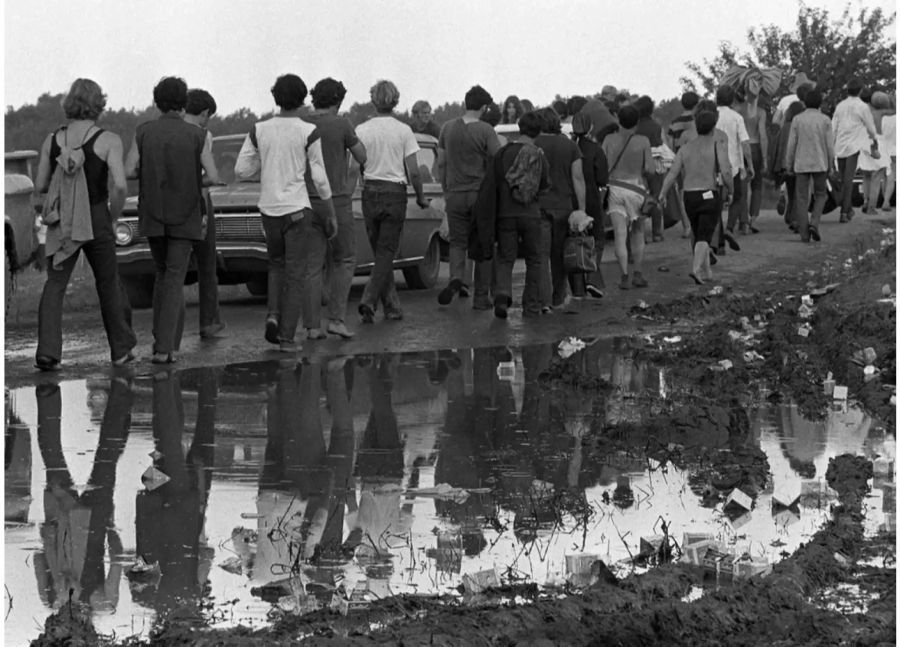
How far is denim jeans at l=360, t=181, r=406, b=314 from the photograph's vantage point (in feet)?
48.4

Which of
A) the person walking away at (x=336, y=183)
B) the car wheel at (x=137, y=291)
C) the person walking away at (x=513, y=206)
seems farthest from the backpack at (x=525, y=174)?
the car wheel at (x=137, y=291)

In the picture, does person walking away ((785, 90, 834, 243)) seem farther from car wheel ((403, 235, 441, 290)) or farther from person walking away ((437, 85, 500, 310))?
person walking away ((437, 85, 500, 310))

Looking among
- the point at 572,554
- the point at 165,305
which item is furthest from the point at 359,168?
→ the point at 572,554

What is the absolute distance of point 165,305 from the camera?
41.2 ft

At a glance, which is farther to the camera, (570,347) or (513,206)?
(513,206)

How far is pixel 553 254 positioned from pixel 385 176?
2132 millimetres

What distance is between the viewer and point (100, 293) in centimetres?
1235

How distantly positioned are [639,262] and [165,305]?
22.6ft

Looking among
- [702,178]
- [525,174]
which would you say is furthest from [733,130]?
[525,174]

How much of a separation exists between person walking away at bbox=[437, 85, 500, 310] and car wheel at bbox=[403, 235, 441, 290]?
2.16 metres

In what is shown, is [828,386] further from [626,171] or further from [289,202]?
[626,171]

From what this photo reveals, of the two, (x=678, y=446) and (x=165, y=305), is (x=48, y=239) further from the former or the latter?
(x=678, y=446)

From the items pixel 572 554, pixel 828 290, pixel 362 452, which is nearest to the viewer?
pixel 572 554

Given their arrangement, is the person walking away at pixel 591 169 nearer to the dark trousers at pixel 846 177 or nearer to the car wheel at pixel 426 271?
the car wheel at pixel 426 271
